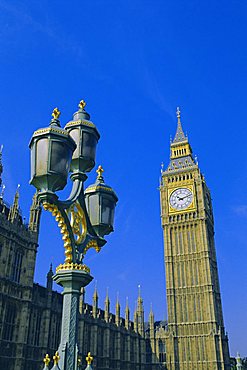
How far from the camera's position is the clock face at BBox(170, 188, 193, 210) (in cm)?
6638

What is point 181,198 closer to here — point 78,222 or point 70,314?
point 78,222

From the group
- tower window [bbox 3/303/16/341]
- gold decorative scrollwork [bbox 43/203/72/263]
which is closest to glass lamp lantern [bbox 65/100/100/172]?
gold decorative scrollwork [bbox 43/203/72/263]

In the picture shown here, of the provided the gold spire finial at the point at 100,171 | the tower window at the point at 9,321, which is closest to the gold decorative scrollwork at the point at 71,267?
the gold spire finial at the point at 100,171

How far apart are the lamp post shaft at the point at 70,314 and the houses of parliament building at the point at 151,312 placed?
2719cm

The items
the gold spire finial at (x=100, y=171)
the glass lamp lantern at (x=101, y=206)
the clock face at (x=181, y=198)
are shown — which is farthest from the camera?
the clock face at (x=181, y=198)

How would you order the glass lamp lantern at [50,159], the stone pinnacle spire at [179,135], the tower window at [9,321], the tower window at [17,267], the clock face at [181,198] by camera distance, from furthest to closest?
1. the stone pinnacle spire at [179,135]
2. the clock face at [181,198]
3. the tower window at [17,267]
4. the tower window at [9,321]
5. the glass lamp lantern at [50,159]

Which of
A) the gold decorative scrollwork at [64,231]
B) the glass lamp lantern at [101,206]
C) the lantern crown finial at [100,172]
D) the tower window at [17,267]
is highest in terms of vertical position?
the tower window at [17,267]

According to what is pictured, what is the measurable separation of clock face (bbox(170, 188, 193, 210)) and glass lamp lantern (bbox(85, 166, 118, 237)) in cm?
5876

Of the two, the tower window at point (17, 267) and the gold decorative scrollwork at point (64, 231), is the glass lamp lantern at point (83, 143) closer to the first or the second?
the gold decorative scrollwork at point (64, 231)

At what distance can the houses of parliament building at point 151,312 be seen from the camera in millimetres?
33312

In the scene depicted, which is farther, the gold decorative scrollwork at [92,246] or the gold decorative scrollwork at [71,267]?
the gold decorative scrollwork at [92,246]

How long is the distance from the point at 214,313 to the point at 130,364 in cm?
1390

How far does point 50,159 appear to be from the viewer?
256 inches

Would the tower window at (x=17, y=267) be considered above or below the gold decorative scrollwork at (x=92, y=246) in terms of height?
above
